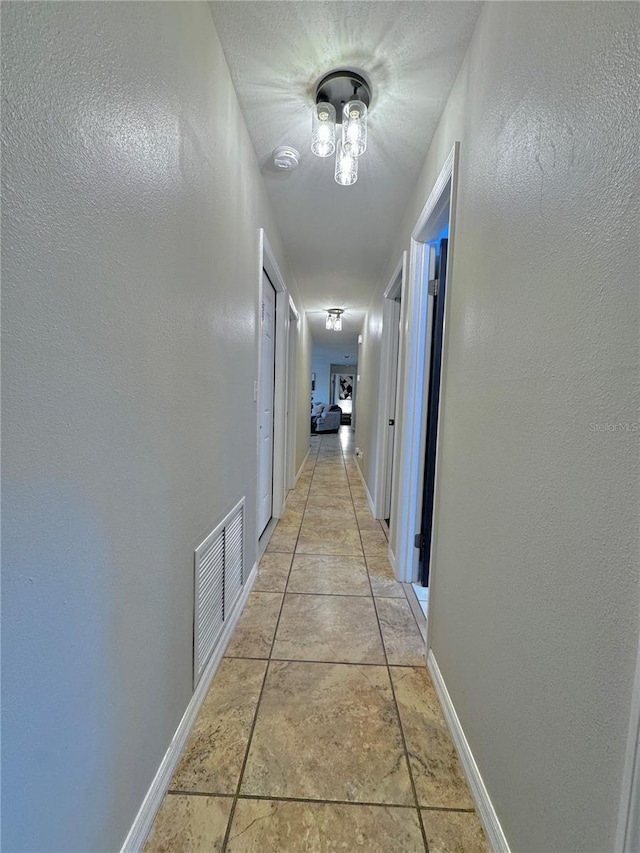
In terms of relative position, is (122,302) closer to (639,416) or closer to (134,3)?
(134,3)

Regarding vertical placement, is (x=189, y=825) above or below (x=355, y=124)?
below

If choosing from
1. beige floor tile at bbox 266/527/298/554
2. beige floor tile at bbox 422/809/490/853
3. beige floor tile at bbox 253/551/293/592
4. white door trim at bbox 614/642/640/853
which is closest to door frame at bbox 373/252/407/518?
beige floor tile at bbox 266/527/298/554

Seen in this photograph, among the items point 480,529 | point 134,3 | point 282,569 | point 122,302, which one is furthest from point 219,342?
→ point 282,569

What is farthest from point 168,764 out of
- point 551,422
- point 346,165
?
point 346,165

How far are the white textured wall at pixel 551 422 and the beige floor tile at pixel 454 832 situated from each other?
133 mm

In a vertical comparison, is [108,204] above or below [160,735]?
above

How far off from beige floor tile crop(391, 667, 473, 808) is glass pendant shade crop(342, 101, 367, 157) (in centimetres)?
227

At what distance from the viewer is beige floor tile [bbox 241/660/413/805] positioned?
98 cm

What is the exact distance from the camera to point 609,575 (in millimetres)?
539

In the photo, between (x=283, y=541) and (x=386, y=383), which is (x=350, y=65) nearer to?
(x=386, y=383)

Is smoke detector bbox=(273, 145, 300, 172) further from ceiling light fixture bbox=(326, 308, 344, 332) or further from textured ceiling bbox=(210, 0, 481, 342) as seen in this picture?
ceiling light fixture bbox=(326, 308, 344, 332)

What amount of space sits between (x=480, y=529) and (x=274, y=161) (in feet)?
6.98

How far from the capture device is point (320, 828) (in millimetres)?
886

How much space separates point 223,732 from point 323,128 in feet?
7.87
